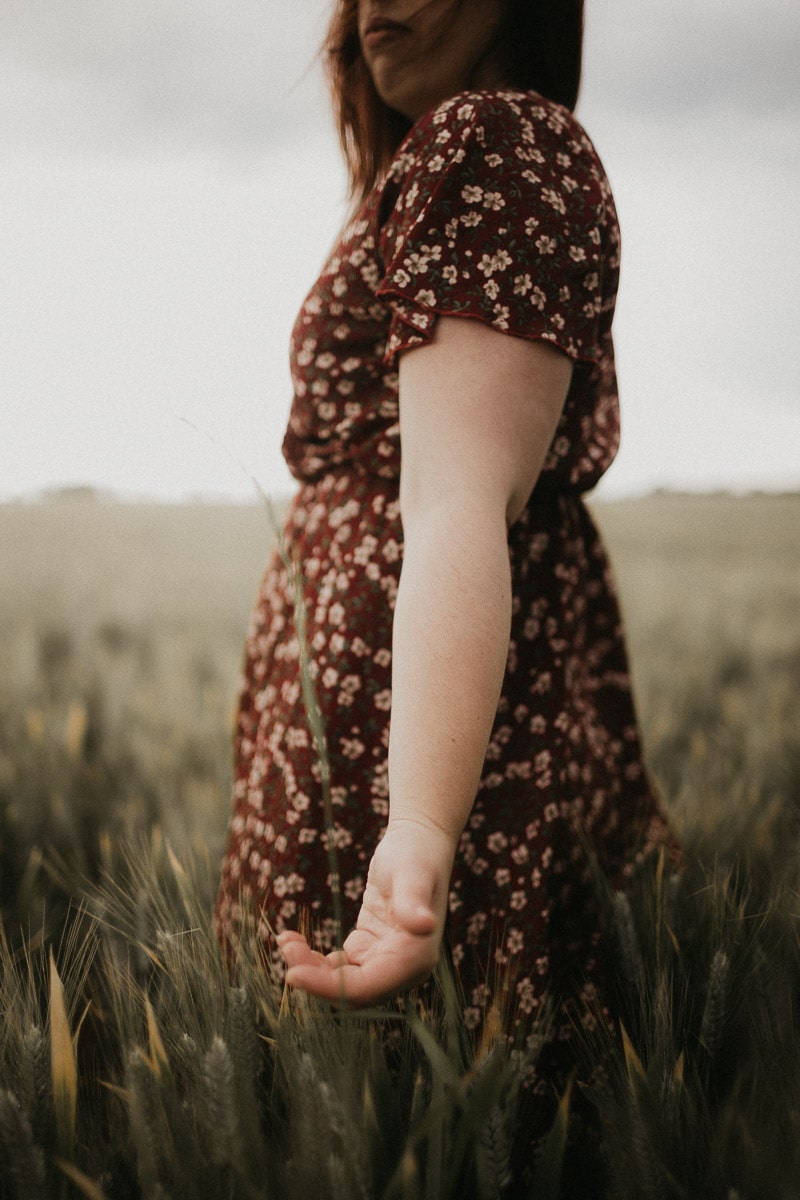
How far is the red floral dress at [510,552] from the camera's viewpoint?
69 centimetres

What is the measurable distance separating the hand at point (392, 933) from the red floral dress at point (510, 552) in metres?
0.27

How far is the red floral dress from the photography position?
0.69m

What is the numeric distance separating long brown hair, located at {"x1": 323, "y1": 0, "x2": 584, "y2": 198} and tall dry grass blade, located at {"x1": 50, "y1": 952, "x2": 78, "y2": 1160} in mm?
904

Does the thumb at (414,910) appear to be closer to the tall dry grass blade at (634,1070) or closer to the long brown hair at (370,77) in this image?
the tall dry grass blade at (634,1070)

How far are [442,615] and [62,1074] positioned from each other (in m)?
0.45

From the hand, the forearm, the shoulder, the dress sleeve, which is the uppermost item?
the shoulder

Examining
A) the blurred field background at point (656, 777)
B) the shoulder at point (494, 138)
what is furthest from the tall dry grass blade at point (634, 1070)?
the shoulder at point (494, 138)

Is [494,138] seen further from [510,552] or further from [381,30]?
[510,552]

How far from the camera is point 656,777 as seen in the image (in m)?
1.88

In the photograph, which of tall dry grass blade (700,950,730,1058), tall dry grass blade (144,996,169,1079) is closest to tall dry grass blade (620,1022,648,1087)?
tall dry grass blade (700,950,730,1058)

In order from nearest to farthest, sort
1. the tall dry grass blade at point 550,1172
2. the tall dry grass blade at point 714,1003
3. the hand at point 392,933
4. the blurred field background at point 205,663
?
the hand at point 392,933 < the tall dry grass blade at point 550,1172 < the tall dry grass blade at point 714,1003 < the blurred field background at point 205,663

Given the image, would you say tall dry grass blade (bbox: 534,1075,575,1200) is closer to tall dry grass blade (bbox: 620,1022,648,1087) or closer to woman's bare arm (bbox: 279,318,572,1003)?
tall dry grass blade (bbox: 620,1022,648,1087)

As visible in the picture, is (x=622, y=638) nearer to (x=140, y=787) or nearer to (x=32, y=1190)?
(x=32, y=1190)

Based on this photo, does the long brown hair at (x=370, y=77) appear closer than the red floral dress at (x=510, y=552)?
No
